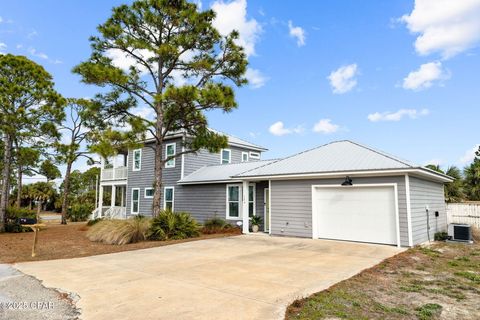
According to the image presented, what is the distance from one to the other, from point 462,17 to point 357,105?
22.3 feet

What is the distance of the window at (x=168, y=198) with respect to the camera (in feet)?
61.5

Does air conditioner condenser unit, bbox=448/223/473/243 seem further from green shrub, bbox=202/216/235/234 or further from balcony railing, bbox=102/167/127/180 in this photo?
balcony railing, bbox=102/167/127/180

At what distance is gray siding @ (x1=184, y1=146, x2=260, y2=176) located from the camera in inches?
737

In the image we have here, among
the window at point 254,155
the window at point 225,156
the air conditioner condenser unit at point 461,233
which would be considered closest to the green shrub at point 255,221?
the window at point 225,156

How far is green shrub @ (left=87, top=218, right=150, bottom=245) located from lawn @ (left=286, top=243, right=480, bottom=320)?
326 inches

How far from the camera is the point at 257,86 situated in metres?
19.6

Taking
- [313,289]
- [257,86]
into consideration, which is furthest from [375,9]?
[313,289]

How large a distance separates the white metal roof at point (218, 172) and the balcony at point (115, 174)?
253 inches

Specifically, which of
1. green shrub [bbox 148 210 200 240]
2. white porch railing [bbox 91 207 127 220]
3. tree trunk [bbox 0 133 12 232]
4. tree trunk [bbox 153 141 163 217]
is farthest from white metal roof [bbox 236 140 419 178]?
white porch railing [bbox 91 207 127 220]

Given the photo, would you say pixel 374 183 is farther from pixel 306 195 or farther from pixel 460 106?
pixel 460 106

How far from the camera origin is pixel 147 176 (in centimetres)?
2023

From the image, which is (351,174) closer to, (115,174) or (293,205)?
(293,205)

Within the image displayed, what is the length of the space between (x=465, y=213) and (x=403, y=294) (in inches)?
524

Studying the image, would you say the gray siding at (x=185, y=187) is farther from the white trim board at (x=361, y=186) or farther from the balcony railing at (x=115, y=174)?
the white trim board at (x=361, y=186)
